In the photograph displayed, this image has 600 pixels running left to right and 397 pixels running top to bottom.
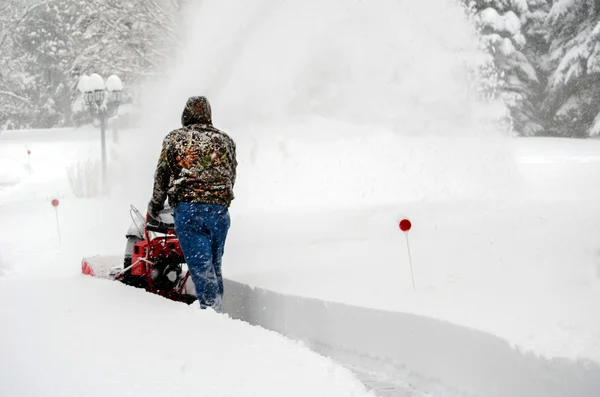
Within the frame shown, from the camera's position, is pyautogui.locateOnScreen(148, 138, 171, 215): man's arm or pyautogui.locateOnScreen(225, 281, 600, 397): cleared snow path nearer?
pyautogui.locateOnScreen(225, 281, 600, 397): cleared snow path

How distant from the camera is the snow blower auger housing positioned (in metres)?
5.04

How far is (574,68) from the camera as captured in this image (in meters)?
23.2

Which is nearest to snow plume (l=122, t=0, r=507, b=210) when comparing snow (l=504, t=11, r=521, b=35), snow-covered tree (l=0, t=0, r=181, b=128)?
snow-covered tree (l=0, t=0, r=181, b=128)

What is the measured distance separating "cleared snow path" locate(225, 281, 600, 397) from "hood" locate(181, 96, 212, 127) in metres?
1.46

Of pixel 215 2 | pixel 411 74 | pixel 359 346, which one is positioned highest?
pixel 215 2

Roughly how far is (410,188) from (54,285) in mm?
7773

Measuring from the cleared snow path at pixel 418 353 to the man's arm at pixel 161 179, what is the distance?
115 centimetres

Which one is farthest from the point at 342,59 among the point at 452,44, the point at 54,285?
the point at 54,285

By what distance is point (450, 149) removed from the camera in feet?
41.2

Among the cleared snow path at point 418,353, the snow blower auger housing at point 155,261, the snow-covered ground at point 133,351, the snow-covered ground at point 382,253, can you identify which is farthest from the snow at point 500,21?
the snow-covered ground at point 133,351

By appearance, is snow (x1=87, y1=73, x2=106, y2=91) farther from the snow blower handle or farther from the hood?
the hood

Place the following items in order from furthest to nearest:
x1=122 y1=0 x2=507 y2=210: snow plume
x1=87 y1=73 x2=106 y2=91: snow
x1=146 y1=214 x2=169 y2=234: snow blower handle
Answer: x1=87 y1=73 x2=106 y2=91: snow → x1=122 y1=0 x2=507 y2=210: snow plume → x1=146 y1=214 x2=169 y2=234: snow blower handle

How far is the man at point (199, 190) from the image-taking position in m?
4.54

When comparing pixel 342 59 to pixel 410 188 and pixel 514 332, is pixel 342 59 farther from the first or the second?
pixel 514 332
